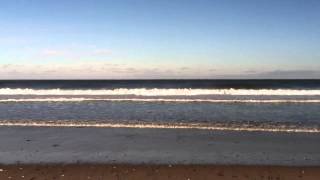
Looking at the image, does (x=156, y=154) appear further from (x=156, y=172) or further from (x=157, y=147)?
(x=156, y=172)

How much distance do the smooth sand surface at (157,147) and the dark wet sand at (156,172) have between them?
597mm

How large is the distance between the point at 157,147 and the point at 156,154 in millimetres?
1095

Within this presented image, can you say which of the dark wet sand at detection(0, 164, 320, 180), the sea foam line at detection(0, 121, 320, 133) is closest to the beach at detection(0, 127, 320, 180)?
the dark wet sand at detection(0, 164, 320, 180)

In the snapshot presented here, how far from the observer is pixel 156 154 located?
42.0 feet

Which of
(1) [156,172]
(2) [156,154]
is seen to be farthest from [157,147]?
(1) [156,172]

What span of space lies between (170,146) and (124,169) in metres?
3.25

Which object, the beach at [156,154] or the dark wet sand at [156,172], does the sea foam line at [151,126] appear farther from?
the dark wet sand at [156,172]

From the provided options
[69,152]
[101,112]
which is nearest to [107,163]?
[69,152]

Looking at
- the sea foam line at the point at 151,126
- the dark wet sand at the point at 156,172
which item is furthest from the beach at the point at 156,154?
the sea foam line at the point at 151,126

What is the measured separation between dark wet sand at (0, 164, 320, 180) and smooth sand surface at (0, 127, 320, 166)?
0.60 meters

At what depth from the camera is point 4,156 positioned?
12750 mm

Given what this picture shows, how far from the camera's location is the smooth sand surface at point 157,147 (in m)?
12.1

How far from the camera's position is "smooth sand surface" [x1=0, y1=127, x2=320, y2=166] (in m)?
12.1

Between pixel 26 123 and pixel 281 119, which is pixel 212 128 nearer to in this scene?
pixel 281 119
